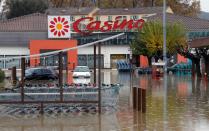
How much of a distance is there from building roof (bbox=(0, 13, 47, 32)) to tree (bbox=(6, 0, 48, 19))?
45.4ft

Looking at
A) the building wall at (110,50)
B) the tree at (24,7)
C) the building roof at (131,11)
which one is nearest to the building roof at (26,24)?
the building wall at (110,50)

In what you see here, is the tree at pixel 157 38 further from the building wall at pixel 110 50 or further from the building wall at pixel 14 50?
the building wall at pixel 14 50

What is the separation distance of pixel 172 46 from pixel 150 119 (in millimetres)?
48660

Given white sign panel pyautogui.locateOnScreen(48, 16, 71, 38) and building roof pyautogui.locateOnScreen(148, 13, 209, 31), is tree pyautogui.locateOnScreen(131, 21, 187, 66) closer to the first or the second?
white sign panel pyautogui.locateOnScreen(48, 16, 71, 38)

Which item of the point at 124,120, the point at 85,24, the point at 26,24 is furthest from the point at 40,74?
the point at 26,24

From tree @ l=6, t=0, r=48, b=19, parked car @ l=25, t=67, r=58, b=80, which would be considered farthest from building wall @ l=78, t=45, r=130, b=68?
parked car @ l=25, t=67, r=58, b=80

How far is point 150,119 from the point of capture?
61.6 ft

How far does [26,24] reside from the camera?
287 ft

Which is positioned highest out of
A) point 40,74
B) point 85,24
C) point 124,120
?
point 85,24

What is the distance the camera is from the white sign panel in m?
76.5

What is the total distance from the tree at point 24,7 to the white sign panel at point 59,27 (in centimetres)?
2500

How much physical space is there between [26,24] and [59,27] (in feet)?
37.1

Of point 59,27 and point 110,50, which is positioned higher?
point 59,27

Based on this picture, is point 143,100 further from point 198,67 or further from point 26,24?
point 26,24
